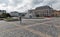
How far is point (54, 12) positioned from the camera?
59.8 m

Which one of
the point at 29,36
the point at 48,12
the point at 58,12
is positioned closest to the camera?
the point at 29,36

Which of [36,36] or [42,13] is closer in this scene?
[36,36]

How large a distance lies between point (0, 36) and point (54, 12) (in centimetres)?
5439

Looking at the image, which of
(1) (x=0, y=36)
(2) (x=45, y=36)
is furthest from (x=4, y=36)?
(2) (x=45, y=36)

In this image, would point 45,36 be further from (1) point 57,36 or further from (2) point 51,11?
(2) point 51,11

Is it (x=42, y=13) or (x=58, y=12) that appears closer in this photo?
(x=42, y=13)

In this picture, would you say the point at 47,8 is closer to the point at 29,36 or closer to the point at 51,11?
the point at 51,11

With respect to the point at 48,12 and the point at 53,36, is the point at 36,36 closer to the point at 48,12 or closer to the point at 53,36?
the point at 53,36

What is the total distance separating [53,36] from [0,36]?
7.97 feet

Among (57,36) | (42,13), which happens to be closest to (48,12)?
(42,13)

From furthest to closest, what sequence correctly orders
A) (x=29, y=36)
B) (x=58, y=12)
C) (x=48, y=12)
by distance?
(x=58, y=12) < (x=48, y=12) < (x=29, y=36)

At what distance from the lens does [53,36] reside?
22.2 feet

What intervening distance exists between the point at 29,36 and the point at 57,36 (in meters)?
1.31

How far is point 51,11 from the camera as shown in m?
60.5
